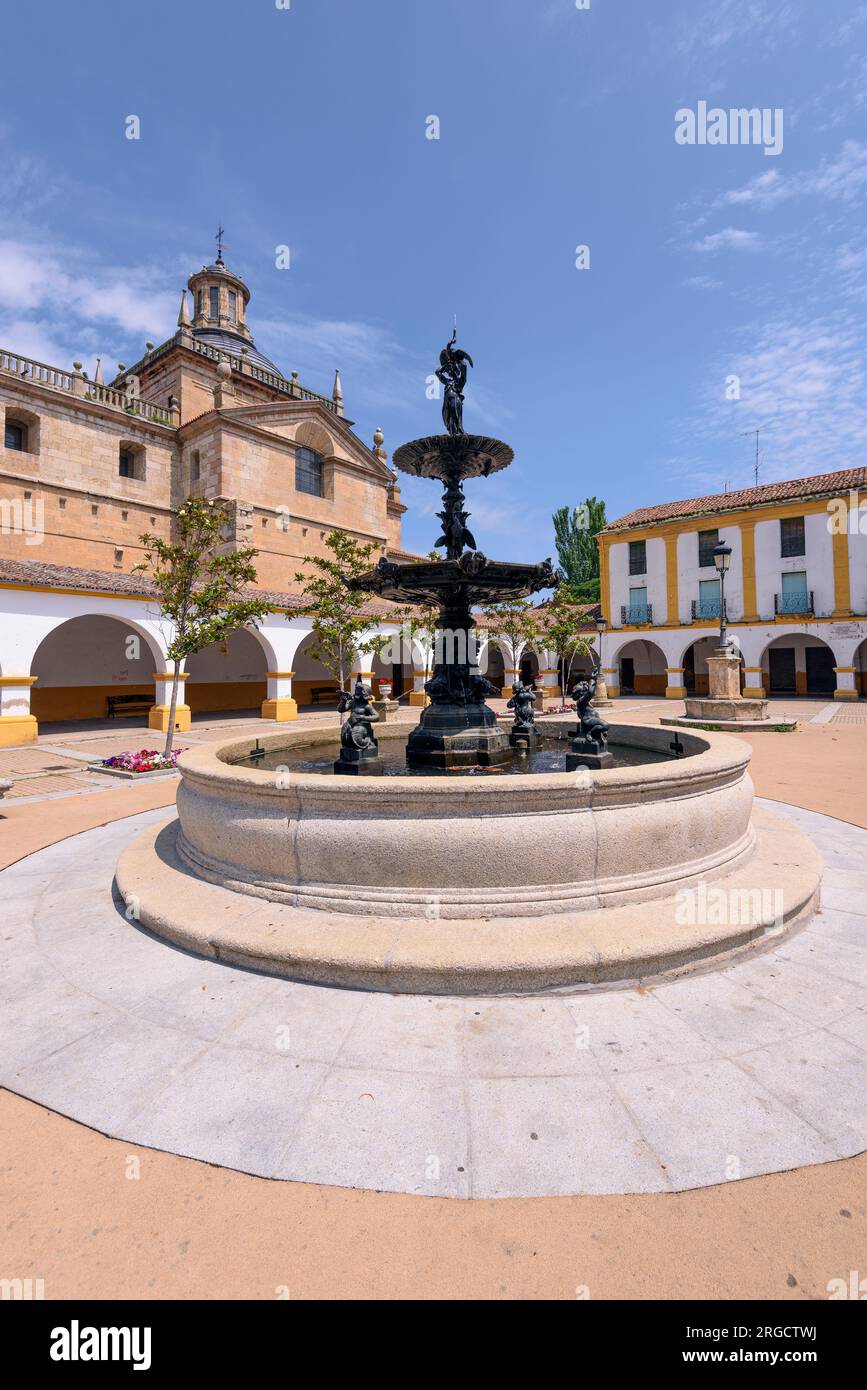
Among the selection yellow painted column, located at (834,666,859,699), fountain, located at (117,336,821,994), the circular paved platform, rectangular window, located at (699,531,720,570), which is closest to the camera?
the circular paved platform

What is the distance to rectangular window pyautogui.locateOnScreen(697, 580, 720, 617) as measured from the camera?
107 ft

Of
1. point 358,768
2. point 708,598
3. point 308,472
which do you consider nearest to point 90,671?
point 308,472

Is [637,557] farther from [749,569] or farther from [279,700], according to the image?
[279,700]

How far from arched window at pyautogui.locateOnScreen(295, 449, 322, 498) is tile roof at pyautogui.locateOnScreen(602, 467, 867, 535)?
18044mm

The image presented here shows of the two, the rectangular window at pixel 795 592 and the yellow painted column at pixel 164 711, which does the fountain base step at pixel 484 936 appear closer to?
the yellow painted column at pixel 164 711

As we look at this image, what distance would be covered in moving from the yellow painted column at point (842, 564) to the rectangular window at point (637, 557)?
9579mm

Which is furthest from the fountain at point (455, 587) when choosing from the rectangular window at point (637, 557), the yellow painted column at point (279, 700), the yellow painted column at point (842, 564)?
the rectangular window at point (637, 557)

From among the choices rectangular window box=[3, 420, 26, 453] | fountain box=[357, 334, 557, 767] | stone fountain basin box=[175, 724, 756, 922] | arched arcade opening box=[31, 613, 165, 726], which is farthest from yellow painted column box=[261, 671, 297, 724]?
stone fountain basin box=[175, 724, 756, 922]

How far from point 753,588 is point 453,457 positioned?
97.3 feet

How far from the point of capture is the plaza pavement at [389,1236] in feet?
6.18

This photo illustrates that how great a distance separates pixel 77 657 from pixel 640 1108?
2442cm

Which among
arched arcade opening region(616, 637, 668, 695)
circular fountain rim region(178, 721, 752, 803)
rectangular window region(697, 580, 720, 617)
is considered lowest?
circular fountain rim region(178, 721, 752, 803)

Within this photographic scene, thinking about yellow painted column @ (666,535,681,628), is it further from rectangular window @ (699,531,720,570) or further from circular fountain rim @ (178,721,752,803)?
circular fountain rim @ (178,721,752,803)
